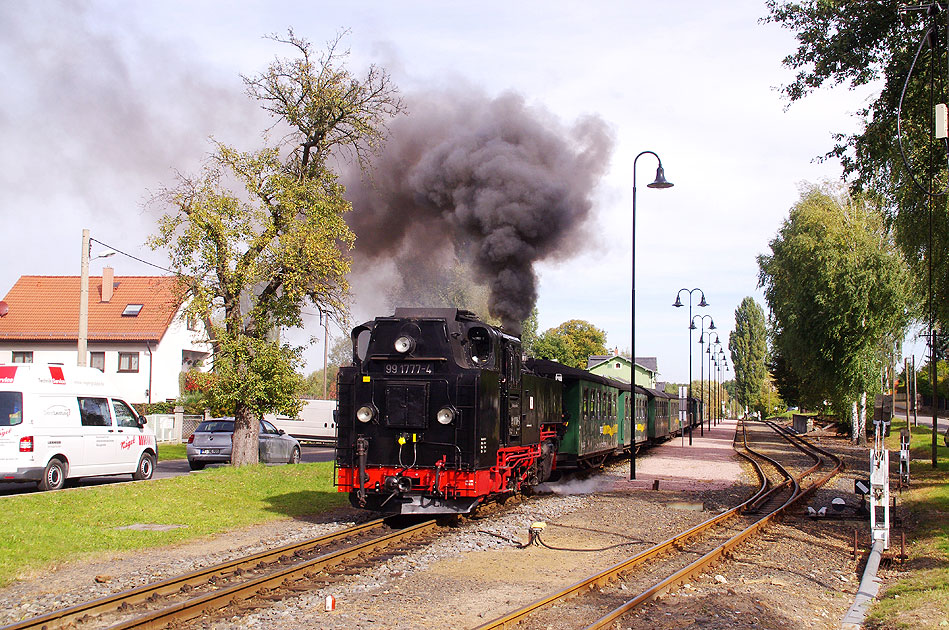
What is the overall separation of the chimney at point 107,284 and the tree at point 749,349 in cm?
8993

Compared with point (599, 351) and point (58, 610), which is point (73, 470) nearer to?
point (58, 610)

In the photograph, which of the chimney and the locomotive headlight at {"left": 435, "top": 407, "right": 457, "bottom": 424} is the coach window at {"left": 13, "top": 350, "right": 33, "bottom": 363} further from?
the locomotive headlight at {"left": 435, "top": 407, "right": 457, "bottom": 424}

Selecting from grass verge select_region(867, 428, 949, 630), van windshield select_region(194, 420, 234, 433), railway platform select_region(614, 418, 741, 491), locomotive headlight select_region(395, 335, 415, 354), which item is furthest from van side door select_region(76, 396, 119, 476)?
grass verge select_region(867, 428, 949, 630)

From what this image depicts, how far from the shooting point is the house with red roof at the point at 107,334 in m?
39.2

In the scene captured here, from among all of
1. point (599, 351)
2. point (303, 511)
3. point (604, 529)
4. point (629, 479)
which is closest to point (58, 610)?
point (303, 511)

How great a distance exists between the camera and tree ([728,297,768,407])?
111750mm

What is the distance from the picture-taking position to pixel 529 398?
45.5 ft

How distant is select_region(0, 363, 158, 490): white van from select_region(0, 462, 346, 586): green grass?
0.76 metres

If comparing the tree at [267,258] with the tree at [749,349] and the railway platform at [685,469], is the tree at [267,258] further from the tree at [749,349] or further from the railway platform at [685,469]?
the tree at [749,349]

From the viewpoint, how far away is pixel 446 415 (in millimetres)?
11180

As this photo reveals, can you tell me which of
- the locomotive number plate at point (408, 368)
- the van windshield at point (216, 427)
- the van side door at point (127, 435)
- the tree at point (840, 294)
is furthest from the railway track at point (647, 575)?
the tree at point (840, 294)

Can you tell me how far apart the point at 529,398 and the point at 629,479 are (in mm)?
7774

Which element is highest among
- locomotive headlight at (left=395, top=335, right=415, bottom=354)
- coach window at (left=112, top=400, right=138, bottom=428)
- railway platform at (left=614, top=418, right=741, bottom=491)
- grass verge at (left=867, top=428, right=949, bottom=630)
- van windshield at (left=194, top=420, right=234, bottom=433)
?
locomotive headlight at (left=395, top=335, right=415, bottom=354)

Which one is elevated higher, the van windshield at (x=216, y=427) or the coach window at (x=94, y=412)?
the coach window at (x=94, y=412)
